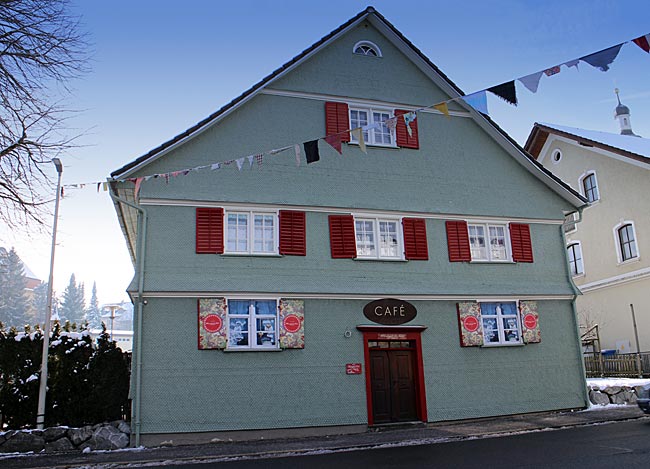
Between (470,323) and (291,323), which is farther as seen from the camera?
(470,323)

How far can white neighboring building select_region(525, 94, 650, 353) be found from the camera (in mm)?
25297

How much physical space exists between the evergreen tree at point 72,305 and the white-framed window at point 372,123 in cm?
9022

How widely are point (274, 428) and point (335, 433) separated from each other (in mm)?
1537

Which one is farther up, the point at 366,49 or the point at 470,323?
the point at 366,49

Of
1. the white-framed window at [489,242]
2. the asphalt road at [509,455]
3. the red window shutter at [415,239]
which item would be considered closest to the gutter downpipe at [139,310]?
the asphalt road at [509,455]

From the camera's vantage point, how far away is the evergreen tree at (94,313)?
110 metres

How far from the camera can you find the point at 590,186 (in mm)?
28500

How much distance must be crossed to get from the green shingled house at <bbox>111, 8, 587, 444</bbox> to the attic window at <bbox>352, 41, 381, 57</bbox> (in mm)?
135

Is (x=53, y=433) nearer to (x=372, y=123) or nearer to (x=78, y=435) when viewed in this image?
(x=78, y=435)

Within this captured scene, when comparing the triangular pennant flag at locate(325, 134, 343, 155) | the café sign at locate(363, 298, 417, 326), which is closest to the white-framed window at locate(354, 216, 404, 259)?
the café sign at locate(363, 298, 417, 326)

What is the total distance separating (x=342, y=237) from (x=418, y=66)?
5950 mm

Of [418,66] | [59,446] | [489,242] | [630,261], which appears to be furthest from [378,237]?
[630,261]

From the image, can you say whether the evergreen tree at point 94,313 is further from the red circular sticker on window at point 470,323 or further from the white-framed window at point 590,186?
the red circular sticker on window at point 470,323

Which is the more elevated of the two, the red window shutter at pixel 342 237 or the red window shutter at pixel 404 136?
the red window shutter at pixel 404 136
